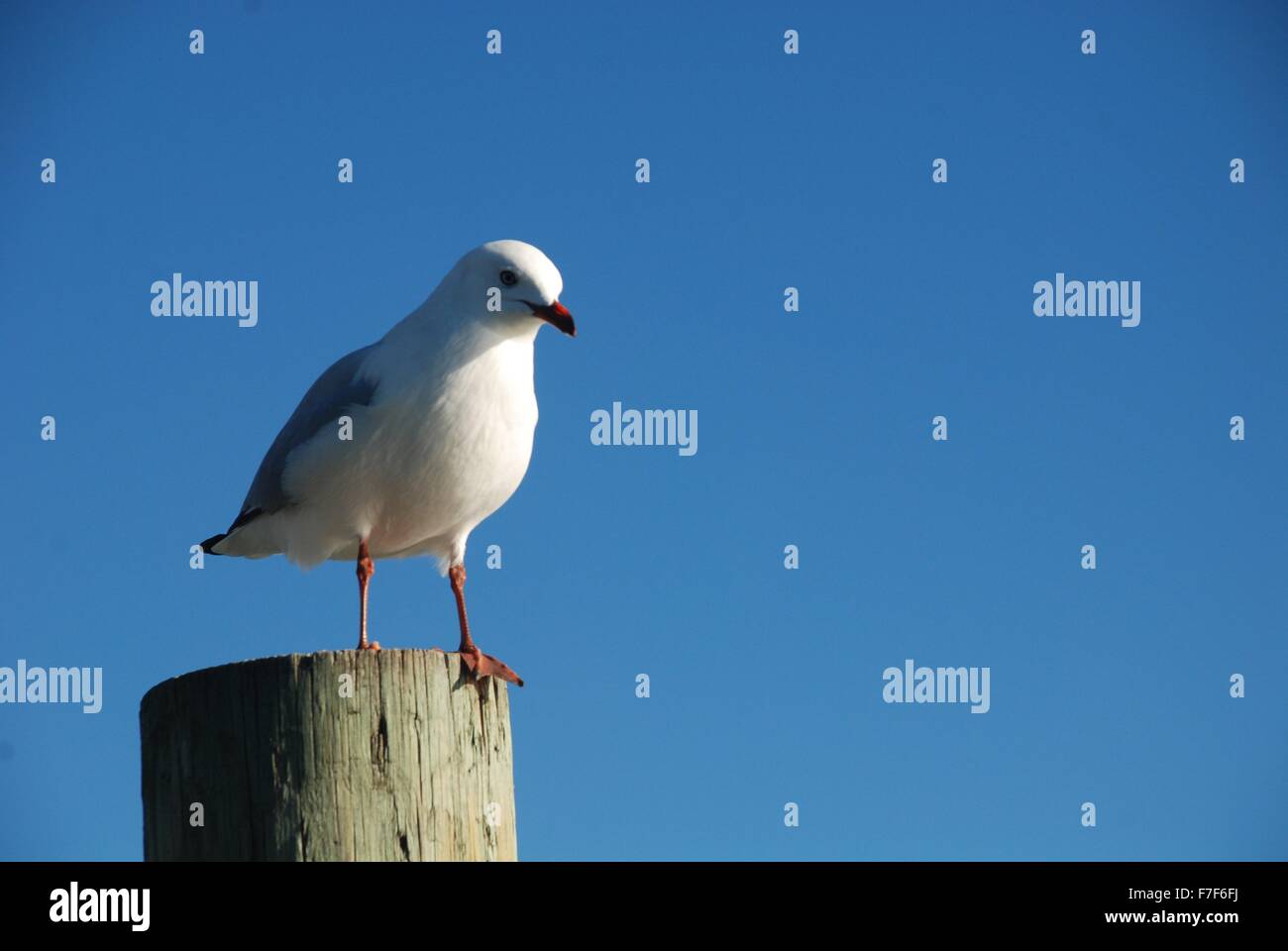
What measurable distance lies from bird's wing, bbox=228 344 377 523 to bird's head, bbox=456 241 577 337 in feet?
2.44

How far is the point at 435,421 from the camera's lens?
23.7ft

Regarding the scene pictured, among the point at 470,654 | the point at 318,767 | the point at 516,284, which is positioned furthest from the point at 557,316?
the point at 318,767

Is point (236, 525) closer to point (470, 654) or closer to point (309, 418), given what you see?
point (309, 418)

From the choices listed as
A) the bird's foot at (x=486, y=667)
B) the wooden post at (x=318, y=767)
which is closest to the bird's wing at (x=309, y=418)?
the bird's foot at (x=486, y=667)

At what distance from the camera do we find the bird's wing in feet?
24.7

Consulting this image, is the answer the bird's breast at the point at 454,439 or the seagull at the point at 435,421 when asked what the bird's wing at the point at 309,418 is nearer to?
the seagull at the point at 435,421

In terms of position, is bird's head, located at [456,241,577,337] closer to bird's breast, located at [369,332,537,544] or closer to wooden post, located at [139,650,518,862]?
bird's breast, located at [369,332,537,544]

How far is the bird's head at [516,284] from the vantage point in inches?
291

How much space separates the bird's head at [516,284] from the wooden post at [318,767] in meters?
2.91

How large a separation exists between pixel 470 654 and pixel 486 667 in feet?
0.31

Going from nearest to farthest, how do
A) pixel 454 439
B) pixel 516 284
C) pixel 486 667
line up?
pixel 486 667 < pixel 454 439 < pixel 516 284

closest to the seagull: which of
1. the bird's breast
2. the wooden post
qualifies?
the bird's breast
